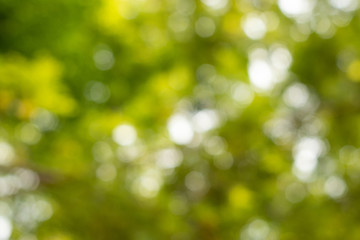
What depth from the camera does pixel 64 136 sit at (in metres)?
2.03

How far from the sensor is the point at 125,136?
2189 millimetres

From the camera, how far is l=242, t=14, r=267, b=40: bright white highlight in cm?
215

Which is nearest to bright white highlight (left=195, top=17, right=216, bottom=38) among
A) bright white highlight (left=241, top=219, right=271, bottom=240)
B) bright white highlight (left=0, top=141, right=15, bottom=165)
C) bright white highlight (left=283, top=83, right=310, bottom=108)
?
bright white highlight (left=283, top=83, right=310, bottom=108)

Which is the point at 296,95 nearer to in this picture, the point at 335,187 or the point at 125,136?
the point at 335,187

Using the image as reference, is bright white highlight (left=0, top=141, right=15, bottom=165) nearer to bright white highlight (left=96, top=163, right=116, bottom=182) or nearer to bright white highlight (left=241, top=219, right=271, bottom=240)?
bright white highlight (left=96, top=163, right=116, bottom=182)

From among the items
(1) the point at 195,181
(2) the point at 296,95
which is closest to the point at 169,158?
(1) the point at 195,181

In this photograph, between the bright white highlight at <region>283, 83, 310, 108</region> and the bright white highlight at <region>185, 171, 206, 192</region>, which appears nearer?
the bright white highlight at <region>185, 171, 206, 192</region>

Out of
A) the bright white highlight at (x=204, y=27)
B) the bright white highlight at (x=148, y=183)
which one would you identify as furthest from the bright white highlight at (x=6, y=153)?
the bright white highlight at (x=204, y=27)

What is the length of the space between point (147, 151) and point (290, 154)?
2.19 ft

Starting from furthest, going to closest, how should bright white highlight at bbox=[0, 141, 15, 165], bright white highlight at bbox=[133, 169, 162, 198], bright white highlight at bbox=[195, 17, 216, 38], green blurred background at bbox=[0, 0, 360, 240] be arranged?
bright white highlight at bbox=[133, 169, 162, 198], bright white highlight at bbox=[195, 17, 216, 38], bright white highlight at bbox=[0, 141, 15, 165], green blurred background at bbox=[0, 0, 360, 240]

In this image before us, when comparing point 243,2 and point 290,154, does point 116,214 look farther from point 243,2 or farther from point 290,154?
point 243,2

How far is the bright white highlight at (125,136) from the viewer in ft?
6.77

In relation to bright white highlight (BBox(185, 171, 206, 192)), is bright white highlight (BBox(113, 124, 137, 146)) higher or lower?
higher

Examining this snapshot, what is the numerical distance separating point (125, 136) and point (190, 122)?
33cm
